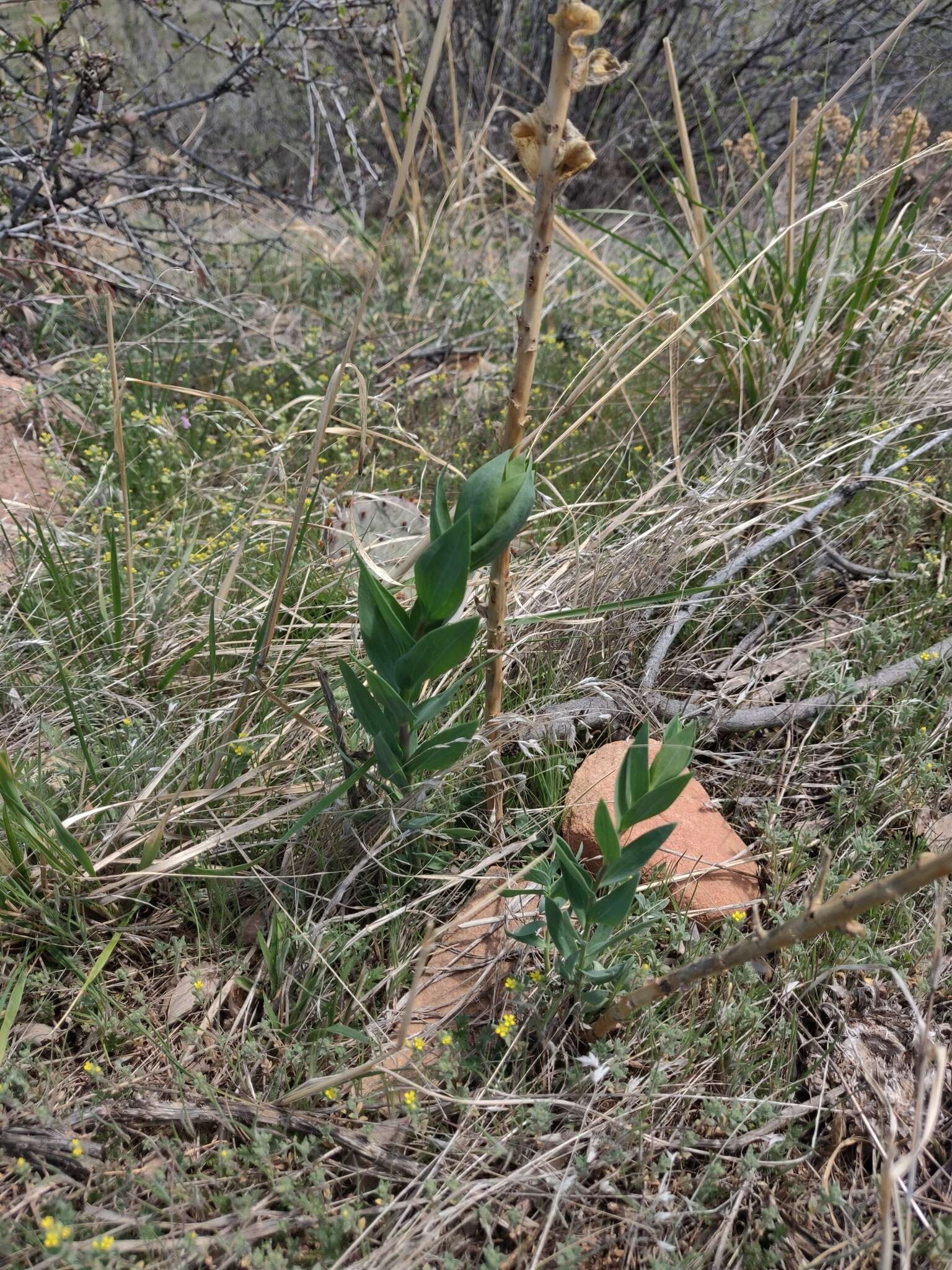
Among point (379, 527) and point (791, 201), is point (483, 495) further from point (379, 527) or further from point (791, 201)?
point (791, 201)

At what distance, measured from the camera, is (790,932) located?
98 centimetres

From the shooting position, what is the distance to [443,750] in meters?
1.35

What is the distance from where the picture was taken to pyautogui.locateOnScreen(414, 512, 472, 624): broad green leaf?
1138 mm

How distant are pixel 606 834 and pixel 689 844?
493mm

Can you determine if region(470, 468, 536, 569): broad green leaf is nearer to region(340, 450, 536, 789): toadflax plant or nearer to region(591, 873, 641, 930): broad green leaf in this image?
region(340, 450, 536, 789): toadflax plant

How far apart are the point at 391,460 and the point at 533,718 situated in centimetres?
143

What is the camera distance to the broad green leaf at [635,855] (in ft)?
3.89

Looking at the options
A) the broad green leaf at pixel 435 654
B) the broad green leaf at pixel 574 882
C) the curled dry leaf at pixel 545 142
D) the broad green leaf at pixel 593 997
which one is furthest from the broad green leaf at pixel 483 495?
the broad green leaf at pixel 593 997

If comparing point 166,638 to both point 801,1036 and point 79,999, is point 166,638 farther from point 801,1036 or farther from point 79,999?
point 801,1036

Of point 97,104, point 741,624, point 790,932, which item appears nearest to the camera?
point 790,932

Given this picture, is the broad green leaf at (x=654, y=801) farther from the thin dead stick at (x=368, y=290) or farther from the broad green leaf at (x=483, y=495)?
the thin dead stick at (x=368, y=290)

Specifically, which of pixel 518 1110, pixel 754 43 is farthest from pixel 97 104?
pixel 754 43

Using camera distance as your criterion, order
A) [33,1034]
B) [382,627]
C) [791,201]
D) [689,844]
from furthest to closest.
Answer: [791,201]
[689,844]
[33,1034]
[382,627]

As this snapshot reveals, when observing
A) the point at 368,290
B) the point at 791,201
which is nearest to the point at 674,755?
the point at 368,290
